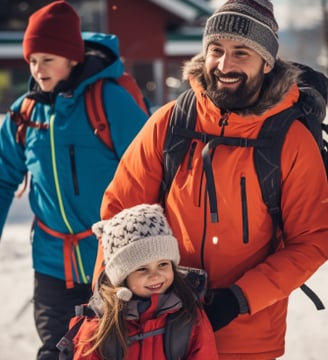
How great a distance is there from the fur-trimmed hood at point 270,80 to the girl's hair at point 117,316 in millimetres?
636

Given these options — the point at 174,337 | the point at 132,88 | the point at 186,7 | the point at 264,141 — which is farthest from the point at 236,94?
the point at 186,7

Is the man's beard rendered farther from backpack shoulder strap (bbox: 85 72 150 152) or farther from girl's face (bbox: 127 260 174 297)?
backpack shoulder strap (bbox: 85 72 150 152)

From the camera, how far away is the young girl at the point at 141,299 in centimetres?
248

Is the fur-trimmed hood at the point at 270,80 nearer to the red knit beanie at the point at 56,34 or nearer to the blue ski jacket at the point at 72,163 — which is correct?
the blue ski jacket at the point at 72,163

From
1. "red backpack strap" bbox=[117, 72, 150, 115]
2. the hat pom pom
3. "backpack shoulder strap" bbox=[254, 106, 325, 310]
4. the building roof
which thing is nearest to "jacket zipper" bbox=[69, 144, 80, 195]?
"red backpack strap" bbox=[117, 72, 150, 115]

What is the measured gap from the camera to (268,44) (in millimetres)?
2605

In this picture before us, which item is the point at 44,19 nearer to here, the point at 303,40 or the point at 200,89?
the point at 200,89

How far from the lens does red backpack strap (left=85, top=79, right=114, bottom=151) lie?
12.0 ft

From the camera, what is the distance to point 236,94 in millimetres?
2533

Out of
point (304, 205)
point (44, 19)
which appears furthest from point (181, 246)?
point (44, 19)

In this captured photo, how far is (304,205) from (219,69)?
0.54 metres

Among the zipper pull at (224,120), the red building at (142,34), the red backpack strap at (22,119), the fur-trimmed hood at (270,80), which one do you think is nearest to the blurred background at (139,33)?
the red building at (142,34)

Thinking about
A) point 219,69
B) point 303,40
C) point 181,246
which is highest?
point 219,69

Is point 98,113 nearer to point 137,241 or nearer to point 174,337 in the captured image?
point 137,241
